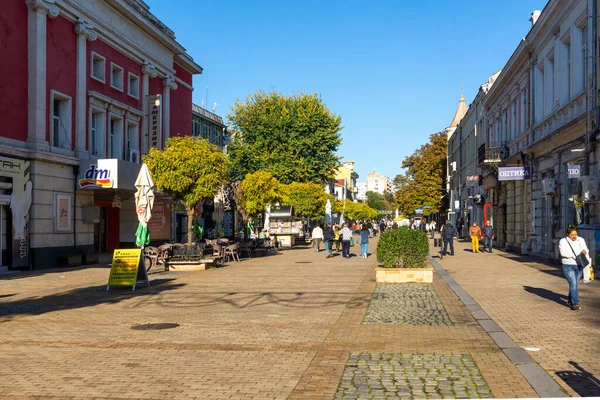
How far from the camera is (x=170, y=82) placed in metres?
35.8

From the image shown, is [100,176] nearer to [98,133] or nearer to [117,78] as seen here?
[98,133]

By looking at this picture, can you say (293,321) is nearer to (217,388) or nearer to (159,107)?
(217,388)

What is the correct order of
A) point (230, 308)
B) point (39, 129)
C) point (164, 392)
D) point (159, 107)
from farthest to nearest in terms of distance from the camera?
point (159, 107), point (39, 129), point (230, 308), point (164, 392)

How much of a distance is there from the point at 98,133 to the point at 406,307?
20174 millimetres

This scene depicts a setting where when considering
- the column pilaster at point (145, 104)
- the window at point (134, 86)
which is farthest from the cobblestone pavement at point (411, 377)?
the window at point (134, 86)

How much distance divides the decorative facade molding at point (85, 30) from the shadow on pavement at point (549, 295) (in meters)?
19.5

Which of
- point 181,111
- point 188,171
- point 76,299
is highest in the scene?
point 181,111

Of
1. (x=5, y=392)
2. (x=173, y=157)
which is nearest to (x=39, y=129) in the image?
(x=173, y=157)

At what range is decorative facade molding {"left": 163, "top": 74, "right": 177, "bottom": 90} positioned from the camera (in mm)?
35381

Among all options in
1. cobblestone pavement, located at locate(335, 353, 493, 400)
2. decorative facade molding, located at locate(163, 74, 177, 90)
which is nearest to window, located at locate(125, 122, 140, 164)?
decorative facade molding, located at locate(163, 74, 177, 90)

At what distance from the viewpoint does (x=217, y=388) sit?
6379mm

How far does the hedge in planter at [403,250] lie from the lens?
17109 millimetres

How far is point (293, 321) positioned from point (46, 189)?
→ 51.5 ft

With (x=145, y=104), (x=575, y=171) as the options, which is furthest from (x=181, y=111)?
(x=575, y=171)
